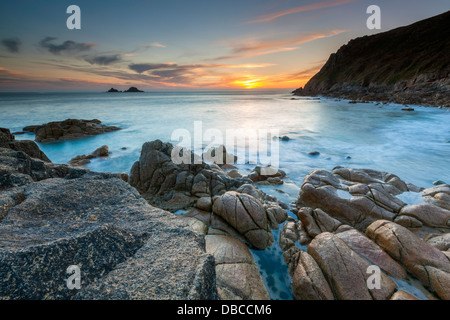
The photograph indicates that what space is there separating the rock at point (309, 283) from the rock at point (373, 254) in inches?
53.8

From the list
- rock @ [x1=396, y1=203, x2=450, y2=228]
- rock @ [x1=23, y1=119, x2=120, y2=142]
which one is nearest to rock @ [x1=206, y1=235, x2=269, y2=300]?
rock @ [x1=396, y1=203, x2=450, y2=228]

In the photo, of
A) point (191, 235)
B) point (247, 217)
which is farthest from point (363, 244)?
point (191, 235)

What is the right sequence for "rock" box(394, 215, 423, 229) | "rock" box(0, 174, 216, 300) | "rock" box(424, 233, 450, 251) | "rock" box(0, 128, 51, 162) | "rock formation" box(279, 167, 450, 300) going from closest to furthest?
"rock" box(0, 174, 216, 300)
"rock formation" box(279, 167, 450, 300)
"rock" box(424, 233, 450, 251)
"rock" box(394, 215, 423, 229)
"rock" box(0, 128, 51, 162)

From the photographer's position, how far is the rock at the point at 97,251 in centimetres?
198

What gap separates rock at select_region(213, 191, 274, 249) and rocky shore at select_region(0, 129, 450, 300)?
28 millimetres

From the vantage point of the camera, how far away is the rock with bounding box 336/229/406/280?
4148 mm

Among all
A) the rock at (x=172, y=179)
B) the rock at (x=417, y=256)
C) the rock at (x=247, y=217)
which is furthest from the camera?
the rock at (x=172, y=179)

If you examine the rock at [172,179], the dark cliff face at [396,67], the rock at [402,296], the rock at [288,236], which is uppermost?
the dark cliff face at [396,67]

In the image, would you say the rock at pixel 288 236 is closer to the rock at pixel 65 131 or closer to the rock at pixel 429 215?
the rock at pixel 429 215

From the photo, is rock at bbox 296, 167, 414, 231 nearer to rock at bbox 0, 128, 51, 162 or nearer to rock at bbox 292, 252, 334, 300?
rock at bbox 292, 252, 334, 300

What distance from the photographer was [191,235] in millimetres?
2986

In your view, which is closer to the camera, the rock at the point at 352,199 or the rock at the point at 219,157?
the rock at the point at 352,199

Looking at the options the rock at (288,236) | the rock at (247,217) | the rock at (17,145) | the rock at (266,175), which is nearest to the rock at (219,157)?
the rock at (266,175)

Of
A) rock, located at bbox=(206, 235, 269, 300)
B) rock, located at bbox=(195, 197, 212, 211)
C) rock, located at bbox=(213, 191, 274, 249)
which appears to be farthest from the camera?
rock, located at bbox=(195, 197, 212, 211)
